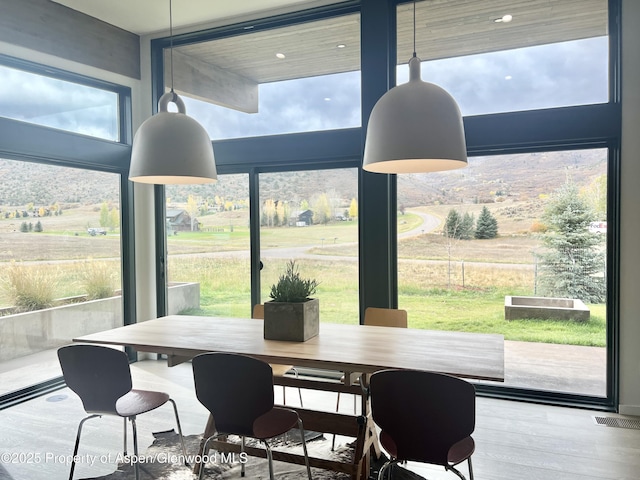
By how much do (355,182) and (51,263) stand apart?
2.93 m

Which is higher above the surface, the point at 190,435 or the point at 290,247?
the point at 290,247

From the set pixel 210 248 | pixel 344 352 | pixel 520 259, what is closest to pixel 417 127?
pixel 344 352

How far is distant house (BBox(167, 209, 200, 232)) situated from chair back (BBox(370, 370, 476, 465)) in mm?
3623

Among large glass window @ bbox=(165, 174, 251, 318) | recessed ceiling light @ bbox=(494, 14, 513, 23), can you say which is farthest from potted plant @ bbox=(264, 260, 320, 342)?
recessed ceiling light @ bbox=(494, 14, 513, 23)

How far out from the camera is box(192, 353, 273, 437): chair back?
2098 millimetres

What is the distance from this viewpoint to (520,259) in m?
3.96

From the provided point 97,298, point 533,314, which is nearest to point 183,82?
point 97,298

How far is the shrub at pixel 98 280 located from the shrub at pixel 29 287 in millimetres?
384

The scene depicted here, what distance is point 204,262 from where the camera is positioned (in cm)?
509

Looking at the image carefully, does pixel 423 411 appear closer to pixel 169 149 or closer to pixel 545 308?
pixel 169 149

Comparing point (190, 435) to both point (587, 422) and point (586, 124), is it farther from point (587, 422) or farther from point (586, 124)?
point (586, 124)

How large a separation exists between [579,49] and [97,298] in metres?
4.93

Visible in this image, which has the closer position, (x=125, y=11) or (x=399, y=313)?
(x=399, y=313)

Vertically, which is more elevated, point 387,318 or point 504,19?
point 504,19
